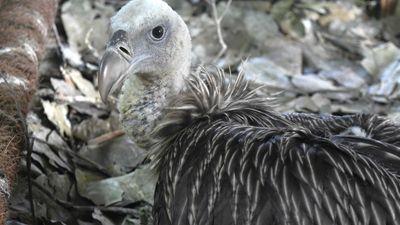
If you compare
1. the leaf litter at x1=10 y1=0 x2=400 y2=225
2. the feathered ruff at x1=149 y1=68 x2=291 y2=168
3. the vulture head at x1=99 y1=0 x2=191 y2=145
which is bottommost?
the leaf litter at x1=10 y1=0 x2=400 y2=225

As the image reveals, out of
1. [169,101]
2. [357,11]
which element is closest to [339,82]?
[357,11]

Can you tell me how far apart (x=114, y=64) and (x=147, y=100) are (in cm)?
28

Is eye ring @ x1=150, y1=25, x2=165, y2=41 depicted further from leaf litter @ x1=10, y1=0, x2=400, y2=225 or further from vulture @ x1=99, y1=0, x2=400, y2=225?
leaf litter @ x1=10, y1=0, x2=400, y2=225

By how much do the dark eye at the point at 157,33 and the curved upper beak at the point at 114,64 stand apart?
141 millimetres

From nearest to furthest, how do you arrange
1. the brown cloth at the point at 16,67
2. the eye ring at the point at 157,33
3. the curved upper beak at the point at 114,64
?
the curved upper beak at the point at 114,64
the eye ring at the point at 157,33
the brown cloth at the point at 16,67

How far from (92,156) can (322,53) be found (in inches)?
106

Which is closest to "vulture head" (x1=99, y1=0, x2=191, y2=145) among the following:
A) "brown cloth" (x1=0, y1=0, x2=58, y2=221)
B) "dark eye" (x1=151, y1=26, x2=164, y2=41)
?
"dark eye" (x1=151, y1=26, x2=164, y2=41)

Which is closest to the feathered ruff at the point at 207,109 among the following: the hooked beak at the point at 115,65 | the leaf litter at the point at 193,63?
the leaf litter at the point at 193,63

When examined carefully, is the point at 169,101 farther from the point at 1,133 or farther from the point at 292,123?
the point at 1,133

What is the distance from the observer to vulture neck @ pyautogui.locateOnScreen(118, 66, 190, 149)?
281 centimetres

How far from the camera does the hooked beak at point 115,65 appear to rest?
2.56 metres

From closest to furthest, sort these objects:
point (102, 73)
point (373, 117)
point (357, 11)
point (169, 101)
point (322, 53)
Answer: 1. point (102, 73)
2. point (169, 101)
3. point (373, 117)
4. point (322, 53)
5. point (357, 11)

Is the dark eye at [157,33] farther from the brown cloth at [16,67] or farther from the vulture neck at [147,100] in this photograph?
the brown cloth at [16,67]

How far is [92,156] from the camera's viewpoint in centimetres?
380
